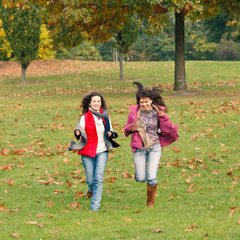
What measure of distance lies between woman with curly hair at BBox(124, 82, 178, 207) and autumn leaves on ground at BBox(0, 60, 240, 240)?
55cm

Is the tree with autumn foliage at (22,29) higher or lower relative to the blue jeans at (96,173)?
higher

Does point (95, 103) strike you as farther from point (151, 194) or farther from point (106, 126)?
point (151, 194)

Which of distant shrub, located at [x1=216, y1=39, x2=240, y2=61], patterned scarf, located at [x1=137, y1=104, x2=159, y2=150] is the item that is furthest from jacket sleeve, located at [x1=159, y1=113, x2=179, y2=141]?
distant shrub, located at [x1=216, y1=39, x2=240, y2=61]

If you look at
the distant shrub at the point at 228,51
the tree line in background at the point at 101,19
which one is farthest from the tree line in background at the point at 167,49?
the tree line in background at the point at 101,19

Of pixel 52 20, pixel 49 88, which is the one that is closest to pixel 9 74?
pixel 49 88

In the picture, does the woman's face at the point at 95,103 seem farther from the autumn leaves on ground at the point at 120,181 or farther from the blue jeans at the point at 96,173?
the autumn leaves on ground at the point at 120,181

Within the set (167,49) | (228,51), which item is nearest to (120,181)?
(228,51)

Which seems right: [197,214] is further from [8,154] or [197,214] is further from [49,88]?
[49,88]

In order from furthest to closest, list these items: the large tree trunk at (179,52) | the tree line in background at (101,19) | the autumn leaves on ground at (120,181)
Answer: the large tree trunk at (179,52)
the tree line in background at (101,19)
the autumn leaves on ground at (120,181)

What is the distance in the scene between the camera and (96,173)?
7.05 m

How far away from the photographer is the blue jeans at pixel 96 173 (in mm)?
6965

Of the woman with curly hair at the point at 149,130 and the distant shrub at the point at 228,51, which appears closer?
the woman with curly hair at the point at 149,130

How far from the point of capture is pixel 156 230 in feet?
18.5

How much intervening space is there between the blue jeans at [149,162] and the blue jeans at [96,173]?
539 millimetres
